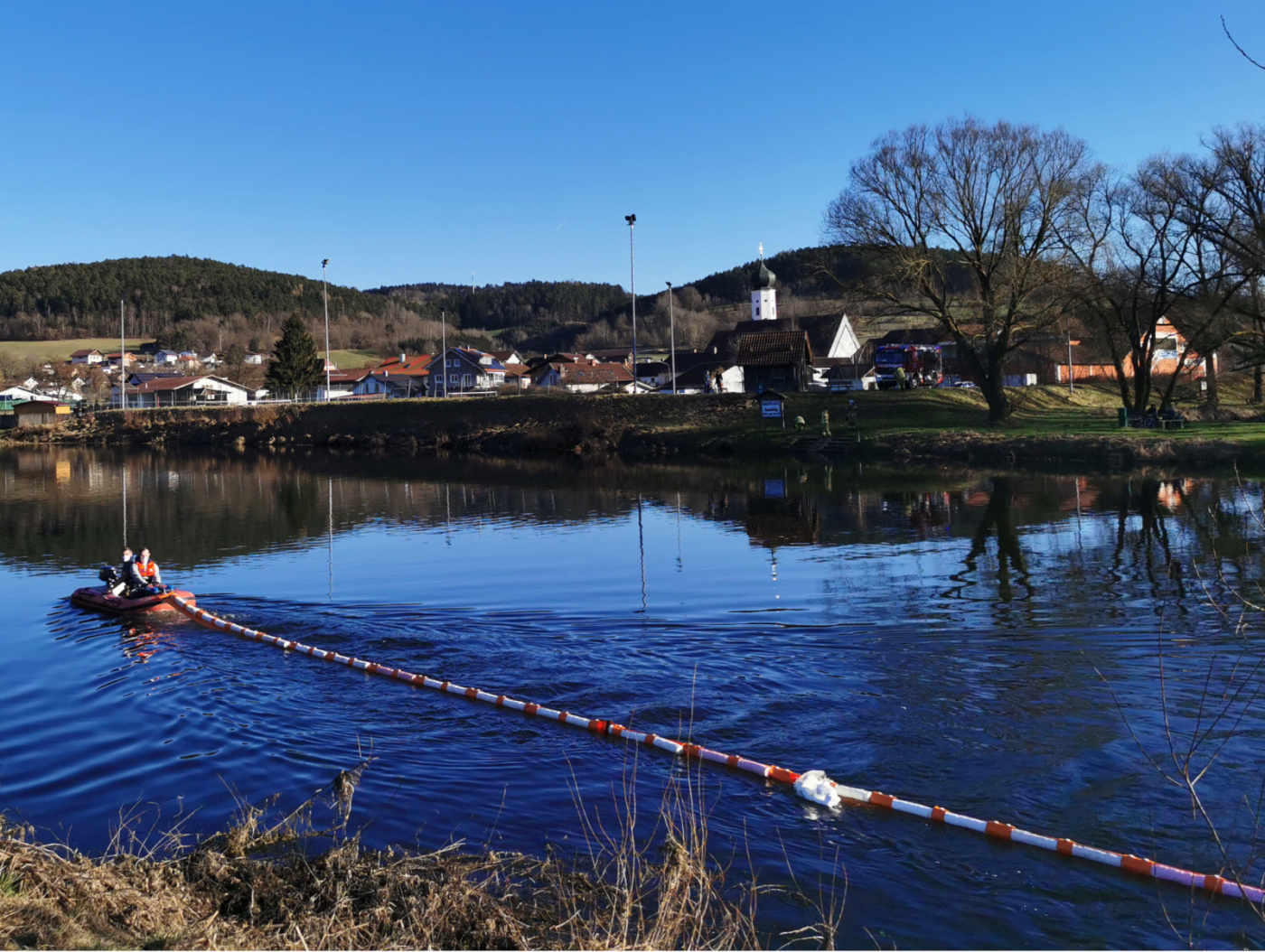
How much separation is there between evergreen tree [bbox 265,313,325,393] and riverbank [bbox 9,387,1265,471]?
29.4 feet

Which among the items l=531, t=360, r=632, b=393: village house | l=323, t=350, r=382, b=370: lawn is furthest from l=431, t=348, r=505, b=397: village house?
l=323, t=350, r=382, b=370: lawn

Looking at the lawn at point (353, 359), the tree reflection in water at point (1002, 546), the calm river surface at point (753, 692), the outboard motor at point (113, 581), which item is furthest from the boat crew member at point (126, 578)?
the lawn at point (353, 359)

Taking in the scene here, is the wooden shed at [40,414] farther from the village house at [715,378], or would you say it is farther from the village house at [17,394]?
the village house at [715,378]

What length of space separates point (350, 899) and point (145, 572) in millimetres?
16981

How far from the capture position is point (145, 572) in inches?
878

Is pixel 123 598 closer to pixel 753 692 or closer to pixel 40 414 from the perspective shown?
pixel 753 692

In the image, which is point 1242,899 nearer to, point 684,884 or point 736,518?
point 684,884

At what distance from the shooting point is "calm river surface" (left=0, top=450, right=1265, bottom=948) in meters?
9.85

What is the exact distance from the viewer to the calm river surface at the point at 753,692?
32.3 ft

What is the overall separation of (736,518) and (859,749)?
21693mm

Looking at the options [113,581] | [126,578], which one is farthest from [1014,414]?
[113,581]

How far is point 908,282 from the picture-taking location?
53062 mm

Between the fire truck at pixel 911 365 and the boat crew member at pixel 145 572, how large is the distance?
180 feet

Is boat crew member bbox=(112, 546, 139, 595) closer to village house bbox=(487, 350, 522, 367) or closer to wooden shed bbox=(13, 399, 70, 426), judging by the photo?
wooden shed bbox=(13, 399, 70, 426)
